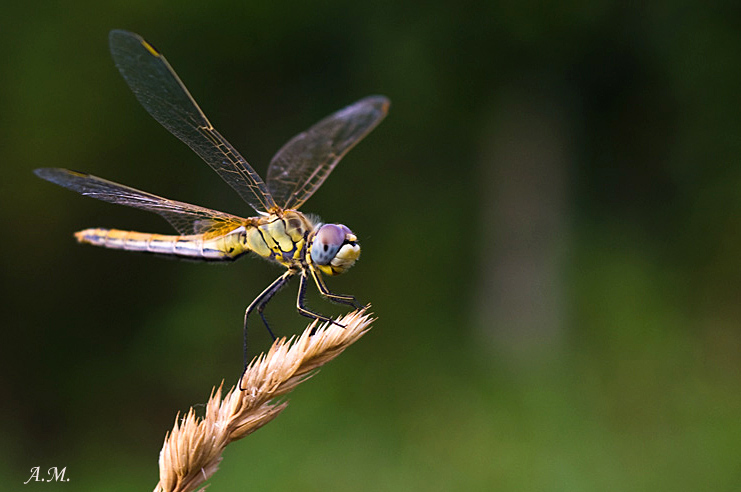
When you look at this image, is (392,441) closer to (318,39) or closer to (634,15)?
(318,39)

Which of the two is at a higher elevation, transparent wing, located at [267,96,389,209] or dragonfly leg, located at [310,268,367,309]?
transparent wing, located at [267,96,389,209]

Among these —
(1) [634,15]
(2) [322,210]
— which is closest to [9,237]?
(2) [322,210]

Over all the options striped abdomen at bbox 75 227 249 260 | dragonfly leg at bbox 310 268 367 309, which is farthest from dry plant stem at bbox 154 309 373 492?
striped abdomen at bbox 75 227 249 260

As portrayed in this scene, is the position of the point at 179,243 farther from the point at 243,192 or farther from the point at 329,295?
the point at 329,295

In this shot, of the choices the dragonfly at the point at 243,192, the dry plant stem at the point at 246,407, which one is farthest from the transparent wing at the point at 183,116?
the dry plant stem at the point at 246,407

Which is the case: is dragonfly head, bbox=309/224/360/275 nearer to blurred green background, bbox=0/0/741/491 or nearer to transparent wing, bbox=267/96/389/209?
transparent wing, bbox=267/96/389/209

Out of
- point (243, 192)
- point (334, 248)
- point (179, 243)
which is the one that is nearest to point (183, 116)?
point (243, 192)

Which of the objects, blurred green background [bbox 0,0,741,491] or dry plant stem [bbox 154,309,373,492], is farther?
blurred green background [bbox 0,0,741,491]
